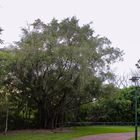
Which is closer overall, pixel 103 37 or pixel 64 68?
pixel 64 68

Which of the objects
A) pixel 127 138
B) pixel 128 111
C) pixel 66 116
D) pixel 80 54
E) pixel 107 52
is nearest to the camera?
pixel 127 138

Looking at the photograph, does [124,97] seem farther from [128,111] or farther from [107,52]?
[107,52]

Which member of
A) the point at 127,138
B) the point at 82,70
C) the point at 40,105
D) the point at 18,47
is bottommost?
the point at 127,138

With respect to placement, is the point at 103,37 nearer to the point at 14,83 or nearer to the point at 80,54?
the point at 80,54

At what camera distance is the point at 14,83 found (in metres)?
32.6

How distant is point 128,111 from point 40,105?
57.2ft

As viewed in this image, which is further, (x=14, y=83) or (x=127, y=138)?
(x=14, y=83)

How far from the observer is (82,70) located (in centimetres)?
3083

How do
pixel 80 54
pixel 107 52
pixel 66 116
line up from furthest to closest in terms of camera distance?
pixel 66 116, pixel 107 52, pixel 80 54

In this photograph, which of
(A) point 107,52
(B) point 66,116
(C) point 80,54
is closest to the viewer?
(C) point 80,54

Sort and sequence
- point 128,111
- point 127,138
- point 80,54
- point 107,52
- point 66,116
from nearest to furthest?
point 127,138
point 80,54
point 107,52
point 66,116
point 128,111

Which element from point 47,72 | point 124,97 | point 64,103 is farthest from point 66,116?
point 124,97

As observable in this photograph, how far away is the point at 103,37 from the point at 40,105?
853cm

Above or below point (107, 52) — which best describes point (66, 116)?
below
